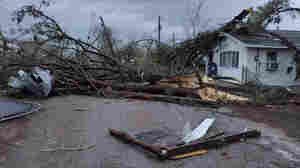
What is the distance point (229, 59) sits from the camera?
57.4 feet

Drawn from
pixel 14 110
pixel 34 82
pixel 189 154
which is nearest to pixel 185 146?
pixel 189 154

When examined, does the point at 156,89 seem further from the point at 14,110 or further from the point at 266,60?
the point at 266,60

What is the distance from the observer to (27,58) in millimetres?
8367

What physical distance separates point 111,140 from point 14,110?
2.93 m

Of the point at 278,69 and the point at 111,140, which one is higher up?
the point at 278,69

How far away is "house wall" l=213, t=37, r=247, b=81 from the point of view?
15493mm

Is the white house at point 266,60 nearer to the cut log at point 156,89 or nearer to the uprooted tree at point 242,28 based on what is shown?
the uprooted tree at point 242,28

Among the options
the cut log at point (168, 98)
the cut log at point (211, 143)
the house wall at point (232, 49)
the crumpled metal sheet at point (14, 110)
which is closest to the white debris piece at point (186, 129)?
the cut log at point (211, 143)

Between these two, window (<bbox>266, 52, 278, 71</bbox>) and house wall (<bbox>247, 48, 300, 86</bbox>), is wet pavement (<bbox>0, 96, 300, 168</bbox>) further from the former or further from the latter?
window (<bbox>266, 52, 278, 71</bbox>)

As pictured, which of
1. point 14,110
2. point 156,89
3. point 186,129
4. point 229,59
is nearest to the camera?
point 186,129

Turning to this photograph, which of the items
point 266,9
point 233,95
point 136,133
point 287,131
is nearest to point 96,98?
point 136,133

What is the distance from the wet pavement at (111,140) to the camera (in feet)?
9.68

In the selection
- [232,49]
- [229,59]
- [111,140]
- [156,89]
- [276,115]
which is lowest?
[276,115]

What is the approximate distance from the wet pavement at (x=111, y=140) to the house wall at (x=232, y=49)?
9888 millimetres
